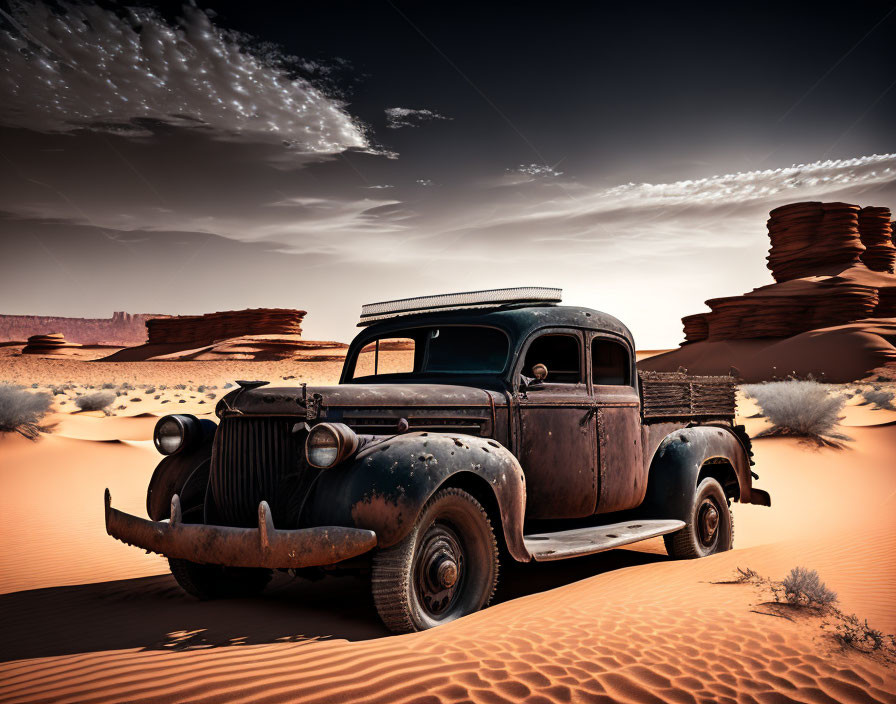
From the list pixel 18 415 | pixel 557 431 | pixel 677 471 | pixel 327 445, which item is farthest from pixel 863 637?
pixel 18 415

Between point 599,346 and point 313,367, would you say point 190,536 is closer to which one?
point 599,346

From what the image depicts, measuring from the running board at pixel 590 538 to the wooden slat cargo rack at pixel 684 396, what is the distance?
0.99 m

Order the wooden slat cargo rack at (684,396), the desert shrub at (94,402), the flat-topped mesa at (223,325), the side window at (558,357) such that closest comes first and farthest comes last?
the side window at (558,357) → the wooden slat cargo rack at (684,396) → the desert shrub at (94,402) → the flat-topped mesa at (223,325)

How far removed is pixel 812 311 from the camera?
49594 mm

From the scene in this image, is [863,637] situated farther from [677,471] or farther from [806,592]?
[677,471]

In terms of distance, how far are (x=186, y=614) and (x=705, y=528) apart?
477 cm

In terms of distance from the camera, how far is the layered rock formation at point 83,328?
145 m

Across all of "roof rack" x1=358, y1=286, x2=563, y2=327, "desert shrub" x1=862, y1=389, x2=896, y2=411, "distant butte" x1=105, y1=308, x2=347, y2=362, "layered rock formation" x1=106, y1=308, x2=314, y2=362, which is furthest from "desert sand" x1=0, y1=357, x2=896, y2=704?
"layered rock formation" x1=106, y1=308, x2=314, y2=362

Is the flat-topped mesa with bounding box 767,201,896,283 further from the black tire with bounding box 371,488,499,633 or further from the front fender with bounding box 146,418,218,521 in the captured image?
the front fender with bounding box 146,418,218,521

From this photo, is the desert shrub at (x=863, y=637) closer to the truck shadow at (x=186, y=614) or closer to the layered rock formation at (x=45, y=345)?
the truck shadow at (x=186, y=614)

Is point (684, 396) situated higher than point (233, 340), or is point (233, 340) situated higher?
point (233, 340)

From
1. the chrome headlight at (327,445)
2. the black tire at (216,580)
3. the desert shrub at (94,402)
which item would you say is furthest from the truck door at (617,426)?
the desert shrub at (94,402)

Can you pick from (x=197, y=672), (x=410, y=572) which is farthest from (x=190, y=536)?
(x=410, y=572)

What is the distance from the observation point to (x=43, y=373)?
6256cm
